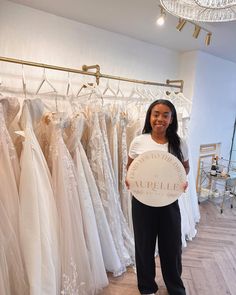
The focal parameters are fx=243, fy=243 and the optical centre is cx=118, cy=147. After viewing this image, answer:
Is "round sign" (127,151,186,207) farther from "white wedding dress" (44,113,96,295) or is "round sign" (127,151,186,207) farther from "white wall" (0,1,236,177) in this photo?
"white wall" (0,1,236,177)

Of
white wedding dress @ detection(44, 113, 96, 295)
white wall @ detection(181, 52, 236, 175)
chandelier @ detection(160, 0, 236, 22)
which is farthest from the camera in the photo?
white wall @ detection(181, 52, 236, 175)

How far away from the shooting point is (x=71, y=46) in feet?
Answer: 6.61

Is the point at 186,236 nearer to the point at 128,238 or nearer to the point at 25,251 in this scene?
the point at 128,238

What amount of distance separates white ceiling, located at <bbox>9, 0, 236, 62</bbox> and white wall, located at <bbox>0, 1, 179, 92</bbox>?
0.22 ft

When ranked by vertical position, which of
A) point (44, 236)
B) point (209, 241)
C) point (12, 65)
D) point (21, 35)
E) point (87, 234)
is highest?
point (21, 35)

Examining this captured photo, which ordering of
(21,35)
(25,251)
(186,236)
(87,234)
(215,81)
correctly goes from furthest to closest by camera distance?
(215,81) < (186,236) < (21,35) < (87,234) < (25,251)

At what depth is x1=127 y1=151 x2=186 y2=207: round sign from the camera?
1.42m

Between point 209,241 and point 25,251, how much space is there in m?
1.82

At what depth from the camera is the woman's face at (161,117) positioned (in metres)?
1.48

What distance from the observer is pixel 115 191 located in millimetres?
1910

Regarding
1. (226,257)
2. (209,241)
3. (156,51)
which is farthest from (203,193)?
(156,51)

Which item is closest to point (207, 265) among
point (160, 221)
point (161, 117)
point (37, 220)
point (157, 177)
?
point (160, 221)

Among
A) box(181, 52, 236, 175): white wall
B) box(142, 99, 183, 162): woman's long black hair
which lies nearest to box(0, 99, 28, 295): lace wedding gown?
box(142, 99, 183, 162): woman's long black hair

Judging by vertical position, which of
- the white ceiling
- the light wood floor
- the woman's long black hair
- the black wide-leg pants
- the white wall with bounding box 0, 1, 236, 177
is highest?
the white ceiling
